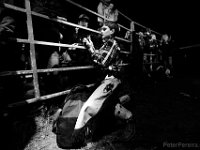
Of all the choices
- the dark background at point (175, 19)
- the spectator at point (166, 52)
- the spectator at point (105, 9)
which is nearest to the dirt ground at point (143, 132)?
the spectator at point (105, 9)

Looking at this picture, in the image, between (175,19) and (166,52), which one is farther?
(175,19)

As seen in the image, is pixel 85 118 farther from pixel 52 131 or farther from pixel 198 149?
pixel 198 149

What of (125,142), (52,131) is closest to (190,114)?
(125,142)

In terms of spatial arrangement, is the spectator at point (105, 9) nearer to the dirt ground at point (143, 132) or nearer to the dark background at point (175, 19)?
the dirt ground at point (143, 132)

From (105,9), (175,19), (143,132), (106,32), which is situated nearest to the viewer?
(143,132)

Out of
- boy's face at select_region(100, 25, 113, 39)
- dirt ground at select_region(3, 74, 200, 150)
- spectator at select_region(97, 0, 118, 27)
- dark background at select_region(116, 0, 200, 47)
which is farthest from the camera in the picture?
dark background at select_region(116, 0, 200, 47)

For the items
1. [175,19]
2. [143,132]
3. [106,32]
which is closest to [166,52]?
[175,19]

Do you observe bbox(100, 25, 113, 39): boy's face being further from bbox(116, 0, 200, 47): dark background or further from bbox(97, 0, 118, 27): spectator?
bbox(116, 0, 200, 47): dark background

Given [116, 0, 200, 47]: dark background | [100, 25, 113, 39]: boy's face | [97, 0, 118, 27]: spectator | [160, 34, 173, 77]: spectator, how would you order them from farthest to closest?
[116, 0, 200, 47]: dark background, [160, 34, 173, 77]: spectator, [97, 0, 118, 27]: spectator, [100, 25, 113, 39]: boy's face

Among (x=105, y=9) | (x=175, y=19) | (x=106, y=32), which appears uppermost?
(x=175, y=19)

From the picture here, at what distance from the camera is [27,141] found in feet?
6.51

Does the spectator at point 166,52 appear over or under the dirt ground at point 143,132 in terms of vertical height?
over

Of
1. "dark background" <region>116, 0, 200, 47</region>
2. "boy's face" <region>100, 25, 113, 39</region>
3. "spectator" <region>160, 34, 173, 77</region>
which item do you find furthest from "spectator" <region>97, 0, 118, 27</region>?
"dark background" <region>116, 0, 200, 47</region>

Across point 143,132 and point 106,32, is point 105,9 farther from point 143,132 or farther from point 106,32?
point 143,132
